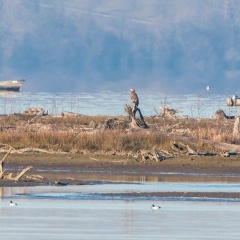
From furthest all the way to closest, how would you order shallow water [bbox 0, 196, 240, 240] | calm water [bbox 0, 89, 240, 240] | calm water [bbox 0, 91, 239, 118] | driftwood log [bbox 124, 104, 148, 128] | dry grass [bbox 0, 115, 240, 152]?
calm water [bbox 0, 91, 239, 118]
driftwood log [bbox 124, 104, 148, 128]
dry grass [bbox 0, 115, 240, 152]
calm water [bbox 0, 89, 240, 240]
shallow water [bbox 0, 196, 240, 240]

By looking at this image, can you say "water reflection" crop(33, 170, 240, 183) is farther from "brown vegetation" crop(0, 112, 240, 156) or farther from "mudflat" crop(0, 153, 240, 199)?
"brown vegetation" crop(0, 112, 240, 156)

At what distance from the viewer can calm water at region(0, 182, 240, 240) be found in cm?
1645

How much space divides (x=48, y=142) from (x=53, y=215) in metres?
13.8

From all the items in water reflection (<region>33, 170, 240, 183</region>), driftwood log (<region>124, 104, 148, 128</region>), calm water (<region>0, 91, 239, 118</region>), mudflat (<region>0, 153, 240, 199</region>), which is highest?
calm water (<region>0, 91, 239, 118</region>)

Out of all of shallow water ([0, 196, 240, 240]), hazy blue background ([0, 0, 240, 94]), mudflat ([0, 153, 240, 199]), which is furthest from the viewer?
hazy blue background ([0, 0, 240, 94])

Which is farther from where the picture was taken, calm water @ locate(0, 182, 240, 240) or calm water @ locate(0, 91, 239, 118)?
calm water @ locate(0, 91, 239, 118)

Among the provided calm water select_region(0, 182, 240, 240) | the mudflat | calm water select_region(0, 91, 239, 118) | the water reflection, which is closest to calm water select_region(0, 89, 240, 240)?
calm water select_region(0, 182, 240, 240)

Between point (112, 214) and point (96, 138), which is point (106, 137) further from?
point (112, 214)

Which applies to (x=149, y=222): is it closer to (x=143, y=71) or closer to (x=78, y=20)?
(x=143, y=71)

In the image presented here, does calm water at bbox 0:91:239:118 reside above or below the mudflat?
above

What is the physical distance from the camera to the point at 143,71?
138m

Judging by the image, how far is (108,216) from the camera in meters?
18.5

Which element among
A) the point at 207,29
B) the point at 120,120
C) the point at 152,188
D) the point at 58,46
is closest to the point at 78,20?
the point at 58,46

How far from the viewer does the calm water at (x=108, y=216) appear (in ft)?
54.0
